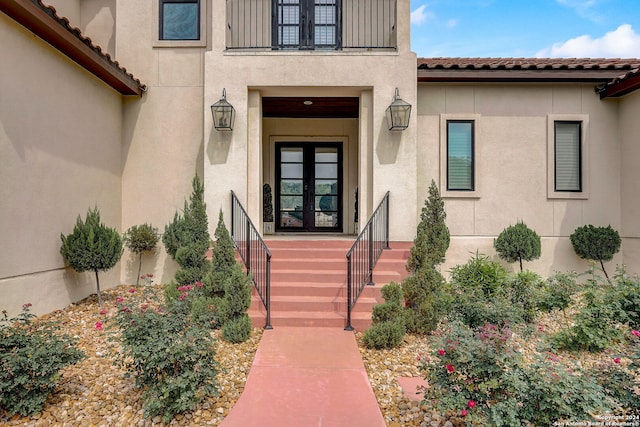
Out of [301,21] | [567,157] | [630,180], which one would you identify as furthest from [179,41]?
[630,180]

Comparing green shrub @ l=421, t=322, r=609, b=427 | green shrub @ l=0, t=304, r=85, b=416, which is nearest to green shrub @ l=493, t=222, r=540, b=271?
green shrub @ l=421, t=322, r=609, b=427

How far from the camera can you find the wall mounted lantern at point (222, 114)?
6.67m

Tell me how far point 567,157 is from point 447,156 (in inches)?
100

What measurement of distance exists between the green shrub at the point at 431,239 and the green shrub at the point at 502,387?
9.48 feet

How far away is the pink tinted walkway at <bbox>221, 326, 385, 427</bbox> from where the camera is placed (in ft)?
10.1

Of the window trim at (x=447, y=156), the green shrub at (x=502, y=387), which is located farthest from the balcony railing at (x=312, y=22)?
the green shrub at (x=502, y=387)

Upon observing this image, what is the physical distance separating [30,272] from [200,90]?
14.4ft

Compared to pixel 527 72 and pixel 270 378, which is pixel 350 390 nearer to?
pixel 270 378

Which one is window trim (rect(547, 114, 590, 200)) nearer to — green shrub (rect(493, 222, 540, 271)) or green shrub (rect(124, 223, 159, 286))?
green shrub (rect(493, 222, 540, 271))

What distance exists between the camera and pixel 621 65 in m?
7.41

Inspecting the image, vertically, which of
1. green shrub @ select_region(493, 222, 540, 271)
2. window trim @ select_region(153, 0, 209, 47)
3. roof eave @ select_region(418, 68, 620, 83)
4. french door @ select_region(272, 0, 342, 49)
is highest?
french door @ select_region(272, 0, 342, 49)

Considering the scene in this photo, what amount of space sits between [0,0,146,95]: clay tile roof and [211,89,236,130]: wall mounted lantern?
1.84m

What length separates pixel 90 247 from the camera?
18.7ft

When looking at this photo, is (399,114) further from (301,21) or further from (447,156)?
(301,21)
